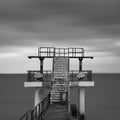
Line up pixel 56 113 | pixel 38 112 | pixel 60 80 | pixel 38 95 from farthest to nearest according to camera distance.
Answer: pixel 60 80 < pixel 38 95 < pixel 56 113 < pixel 38 112

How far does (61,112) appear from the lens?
1075 inches

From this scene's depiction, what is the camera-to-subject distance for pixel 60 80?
3431 centimetres

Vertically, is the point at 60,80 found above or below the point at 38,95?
above

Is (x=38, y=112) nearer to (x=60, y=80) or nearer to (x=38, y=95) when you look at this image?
(x=38, y=95)

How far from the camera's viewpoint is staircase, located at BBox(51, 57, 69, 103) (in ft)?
107

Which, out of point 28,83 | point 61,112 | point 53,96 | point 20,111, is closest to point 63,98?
point 53,96

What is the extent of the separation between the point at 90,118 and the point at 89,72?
24330mm

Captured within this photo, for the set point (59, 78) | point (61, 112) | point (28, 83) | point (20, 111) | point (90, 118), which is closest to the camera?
point (61, 112)

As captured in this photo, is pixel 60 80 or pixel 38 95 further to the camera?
pixel 60 80

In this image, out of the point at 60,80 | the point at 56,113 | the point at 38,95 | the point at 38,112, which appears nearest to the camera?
the point at 38,112

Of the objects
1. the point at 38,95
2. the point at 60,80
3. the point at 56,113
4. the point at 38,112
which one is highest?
the point at 60,80

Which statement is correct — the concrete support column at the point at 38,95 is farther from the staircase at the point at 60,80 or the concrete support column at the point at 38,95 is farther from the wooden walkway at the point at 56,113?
the wooden walkway at the point at 56,113

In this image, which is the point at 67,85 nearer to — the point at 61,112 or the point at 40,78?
the point at 40,78

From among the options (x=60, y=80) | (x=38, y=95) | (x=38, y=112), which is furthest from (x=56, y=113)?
(x=60, y=80)
